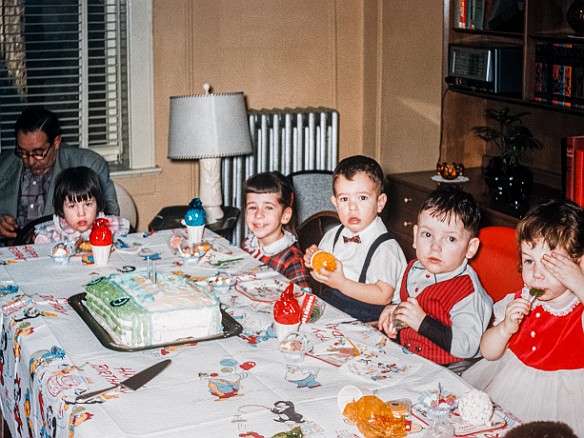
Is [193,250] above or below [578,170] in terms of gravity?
below

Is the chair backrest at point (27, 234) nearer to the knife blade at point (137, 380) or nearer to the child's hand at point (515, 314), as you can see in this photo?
the knife blade at point (137, 380)

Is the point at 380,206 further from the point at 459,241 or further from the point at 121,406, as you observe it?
the point at 121,406

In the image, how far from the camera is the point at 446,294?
9.13 feet

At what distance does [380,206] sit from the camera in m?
3.21

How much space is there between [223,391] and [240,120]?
2.77m

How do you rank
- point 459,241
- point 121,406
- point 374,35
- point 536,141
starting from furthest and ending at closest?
point 374,35
point 536,141
point 459,241
point 121,406

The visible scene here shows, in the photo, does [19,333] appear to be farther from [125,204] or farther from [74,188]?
[125,204]

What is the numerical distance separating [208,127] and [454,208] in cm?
215

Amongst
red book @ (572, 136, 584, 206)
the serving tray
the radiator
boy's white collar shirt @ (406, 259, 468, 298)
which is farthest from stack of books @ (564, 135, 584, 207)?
the serving tray

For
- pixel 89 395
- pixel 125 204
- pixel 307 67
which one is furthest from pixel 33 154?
pixel 89 395

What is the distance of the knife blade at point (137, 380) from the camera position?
2095 mm

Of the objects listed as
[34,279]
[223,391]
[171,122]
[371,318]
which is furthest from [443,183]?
[223,391]

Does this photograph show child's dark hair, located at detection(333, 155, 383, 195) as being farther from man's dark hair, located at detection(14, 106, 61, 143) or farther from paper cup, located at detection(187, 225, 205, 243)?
man's dark hair, located at detection(14, 106, 61, 143)

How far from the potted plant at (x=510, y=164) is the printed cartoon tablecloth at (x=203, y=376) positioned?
182cm
